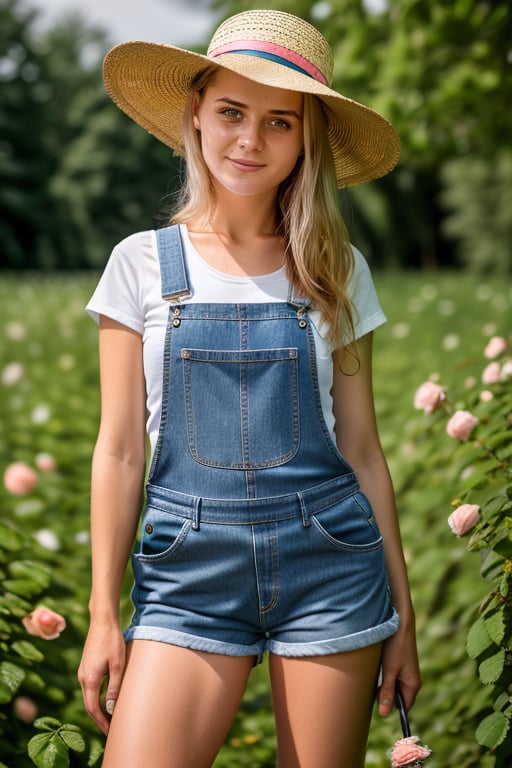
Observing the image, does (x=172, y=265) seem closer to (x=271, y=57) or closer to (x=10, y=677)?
(x=271, y=57)

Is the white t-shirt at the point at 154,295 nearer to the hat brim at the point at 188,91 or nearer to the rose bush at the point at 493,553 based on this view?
the hat brim at the point at 188,91

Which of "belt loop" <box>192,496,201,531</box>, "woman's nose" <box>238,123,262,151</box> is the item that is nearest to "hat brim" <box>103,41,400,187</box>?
Answer: "woman's nose" <box>238,123,262,151</box>

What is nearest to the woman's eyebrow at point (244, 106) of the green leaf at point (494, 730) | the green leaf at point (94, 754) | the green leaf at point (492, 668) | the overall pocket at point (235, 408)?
the overall pocket at point (235, 408)

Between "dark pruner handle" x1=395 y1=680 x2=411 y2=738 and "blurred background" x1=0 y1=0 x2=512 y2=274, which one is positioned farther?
"blurred background" x1=0 y1=0 x2=512 y2=274

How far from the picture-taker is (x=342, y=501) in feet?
6.68

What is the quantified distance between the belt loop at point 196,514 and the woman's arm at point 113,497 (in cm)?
16

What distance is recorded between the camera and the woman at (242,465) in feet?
6.31

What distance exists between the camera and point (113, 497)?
6.53 feet

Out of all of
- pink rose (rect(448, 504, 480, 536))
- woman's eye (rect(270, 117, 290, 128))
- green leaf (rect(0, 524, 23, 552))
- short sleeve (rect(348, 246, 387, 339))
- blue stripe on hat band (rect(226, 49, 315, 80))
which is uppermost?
blue stripe on hat band (rect(226, 49, 315, 80))

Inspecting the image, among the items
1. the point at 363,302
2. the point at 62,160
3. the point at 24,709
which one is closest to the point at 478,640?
the point at 363,302

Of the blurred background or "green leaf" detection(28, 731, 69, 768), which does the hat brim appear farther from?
the blurred background

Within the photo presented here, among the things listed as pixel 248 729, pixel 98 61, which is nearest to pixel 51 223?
pixel 98 61

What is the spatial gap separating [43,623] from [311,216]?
1.13m

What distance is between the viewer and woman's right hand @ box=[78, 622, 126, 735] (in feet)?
6.33
